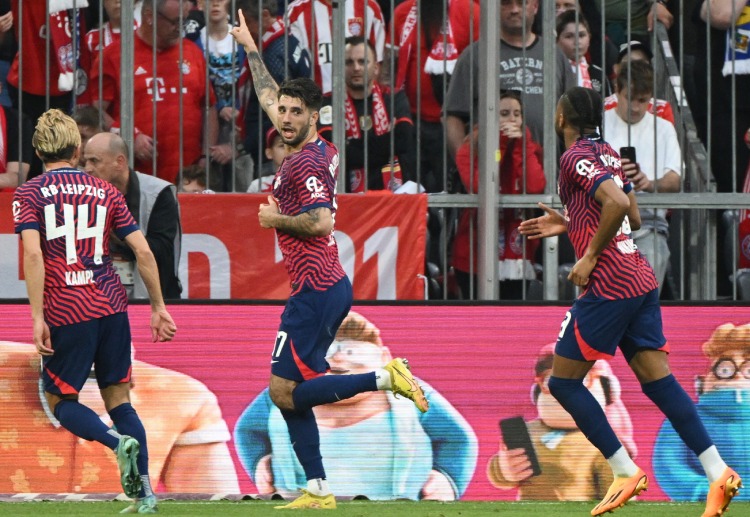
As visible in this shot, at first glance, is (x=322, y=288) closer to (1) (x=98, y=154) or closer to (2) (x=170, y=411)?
(2) (x=170, y=411)

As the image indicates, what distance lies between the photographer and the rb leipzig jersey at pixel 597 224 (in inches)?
270

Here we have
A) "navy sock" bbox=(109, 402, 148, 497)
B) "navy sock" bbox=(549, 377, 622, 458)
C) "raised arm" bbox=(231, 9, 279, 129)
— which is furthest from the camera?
"raised arm" bbox=(231, 9, 279, 129)

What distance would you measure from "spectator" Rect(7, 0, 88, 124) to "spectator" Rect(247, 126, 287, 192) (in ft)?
4.51

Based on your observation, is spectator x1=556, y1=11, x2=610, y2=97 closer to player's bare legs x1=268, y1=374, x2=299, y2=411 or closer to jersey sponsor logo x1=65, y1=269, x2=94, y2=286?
player's bare legs x1=268, y1=374, x2=299, y2=411

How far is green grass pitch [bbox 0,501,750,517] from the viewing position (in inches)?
284

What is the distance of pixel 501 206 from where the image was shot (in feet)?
32.1

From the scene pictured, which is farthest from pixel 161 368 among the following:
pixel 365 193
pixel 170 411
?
pixel 365 193

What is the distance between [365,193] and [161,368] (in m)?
2.18

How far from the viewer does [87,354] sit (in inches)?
274

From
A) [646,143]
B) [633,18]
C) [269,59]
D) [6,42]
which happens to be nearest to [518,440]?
[646,143]

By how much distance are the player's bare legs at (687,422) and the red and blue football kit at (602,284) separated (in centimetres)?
10

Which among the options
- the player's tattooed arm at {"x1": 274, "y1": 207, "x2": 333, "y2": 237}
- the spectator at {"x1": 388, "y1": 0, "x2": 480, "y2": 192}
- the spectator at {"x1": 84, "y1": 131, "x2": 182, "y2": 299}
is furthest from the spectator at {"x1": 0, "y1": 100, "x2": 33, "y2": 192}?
the player's tattooed arm at {"x1": 274, "y1": 207, "x2": 333, "y2": 237}

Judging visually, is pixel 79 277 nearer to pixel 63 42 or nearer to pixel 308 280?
pixel 308 280

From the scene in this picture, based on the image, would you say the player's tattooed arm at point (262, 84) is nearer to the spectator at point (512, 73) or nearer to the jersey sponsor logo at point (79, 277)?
the jersey sponsor logo at point (79, 277)
